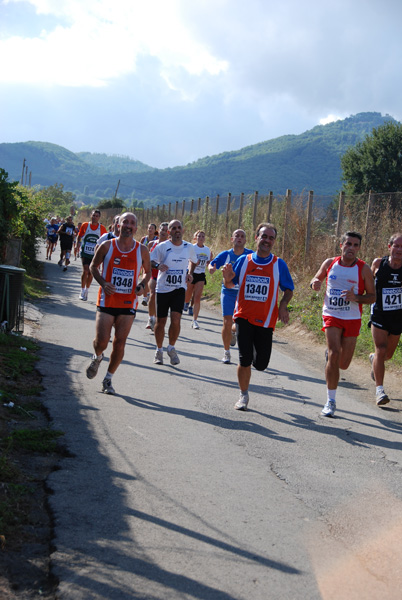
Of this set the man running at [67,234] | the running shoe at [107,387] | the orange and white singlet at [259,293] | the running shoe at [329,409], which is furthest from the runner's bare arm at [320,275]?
the man running at [67,234]

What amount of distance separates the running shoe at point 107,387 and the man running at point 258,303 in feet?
4.67

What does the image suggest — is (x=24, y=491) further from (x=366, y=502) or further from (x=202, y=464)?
(x=366, y=502)

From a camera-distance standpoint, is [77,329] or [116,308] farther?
[77,329]

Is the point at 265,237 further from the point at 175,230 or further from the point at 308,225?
the point at 308,225

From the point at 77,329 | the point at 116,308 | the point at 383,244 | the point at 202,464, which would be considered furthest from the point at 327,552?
the point at 383,244

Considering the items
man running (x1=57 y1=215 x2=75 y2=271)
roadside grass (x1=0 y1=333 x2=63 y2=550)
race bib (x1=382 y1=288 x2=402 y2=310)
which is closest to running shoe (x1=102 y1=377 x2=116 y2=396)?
roadside grass (x1=0 y1=333 x2=63 y2=550)

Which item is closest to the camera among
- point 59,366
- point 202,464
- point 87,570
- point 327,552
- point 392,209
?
point 87,570

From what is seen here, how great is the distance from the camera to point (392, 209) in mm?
16797

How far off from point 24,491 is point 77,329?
8890 mm

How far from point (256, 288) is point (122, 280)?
157 cm

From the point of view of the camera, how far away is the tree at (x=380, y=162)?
54719 mm

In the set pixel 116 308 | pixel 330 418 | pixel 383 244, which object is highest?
pixel 383 244

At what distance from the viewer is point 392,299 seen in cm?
930

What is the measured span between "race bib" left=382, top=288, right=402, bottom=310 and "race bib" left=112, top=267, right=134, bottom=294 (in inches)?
123
